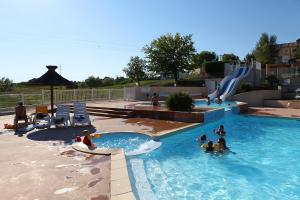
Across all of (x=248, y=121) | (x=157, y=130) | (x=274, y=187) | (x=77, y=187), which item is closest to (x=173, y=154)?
(x=157, y=130)

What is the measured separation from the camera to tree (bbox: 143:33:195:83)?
3612cm

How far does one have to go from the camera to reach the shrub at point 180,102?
14148 millimetres

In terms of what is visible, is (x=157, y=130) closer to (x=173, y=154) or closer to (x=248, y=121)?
(x=173, y=154)

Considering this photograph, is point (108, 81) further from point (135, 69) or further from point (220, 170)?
point (220, 170)


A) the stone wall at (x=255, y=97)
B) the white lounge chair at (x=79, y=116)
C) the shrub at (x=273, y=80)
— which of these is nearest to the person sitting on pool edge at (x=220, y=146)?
the white lounge chair at (x=79, y=116)

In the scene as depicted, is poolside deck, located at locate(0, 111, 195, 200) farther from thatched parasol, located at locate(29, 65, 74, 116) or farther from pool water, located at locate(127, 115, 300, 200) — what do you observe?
thatched parasol, located at locate(29, 65, 74, 116)

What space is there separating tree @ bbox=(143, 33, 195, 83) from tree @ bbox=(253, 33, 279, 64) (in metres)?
20.7

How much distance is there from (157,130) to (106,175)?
537 centimetres

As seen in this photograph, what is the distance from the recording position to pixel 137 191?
592 centimetres

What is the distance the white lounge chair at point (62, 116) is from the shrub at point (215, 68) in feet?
90.2

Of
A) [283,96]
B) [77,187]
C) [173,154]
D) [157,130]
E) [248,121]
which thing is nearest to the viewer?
[77,187]

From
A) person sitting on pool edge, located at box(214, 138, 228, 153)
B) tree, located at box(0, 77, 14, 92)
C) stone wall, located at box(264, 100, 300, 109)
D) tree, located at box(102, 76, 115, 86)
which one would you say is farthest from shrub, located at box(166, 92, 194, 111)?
tree, located at box(102, 76, 115, 86)

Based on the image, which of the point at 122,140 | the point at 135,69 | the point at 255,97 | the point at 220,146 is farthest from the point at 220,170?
the point at 135,69

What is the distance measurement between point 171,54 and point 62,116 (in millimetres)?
26261
